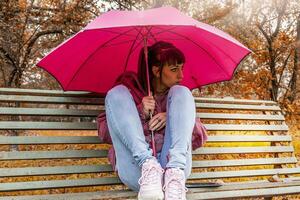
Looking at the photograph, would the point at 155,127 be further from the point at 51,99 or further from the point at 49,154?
the point at 51,99

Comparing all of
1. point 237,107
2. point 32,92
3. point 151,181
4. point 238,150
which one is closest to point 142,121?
point 151,181

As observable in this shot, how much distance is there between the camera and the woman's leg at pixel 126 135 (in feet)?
9.34

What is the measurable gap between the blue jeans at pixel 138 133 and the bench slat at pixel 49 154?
1.59 feet

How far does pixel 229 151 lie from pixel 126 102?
4.77 feet

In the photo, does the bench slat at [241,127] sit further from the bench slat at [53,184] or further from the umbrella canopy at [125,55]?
the bench slat at [53,184]

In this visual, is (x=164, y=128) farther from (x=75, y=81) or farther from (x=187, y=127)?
(x=75, y=81)

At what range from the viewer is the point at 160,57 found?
3.45 metres

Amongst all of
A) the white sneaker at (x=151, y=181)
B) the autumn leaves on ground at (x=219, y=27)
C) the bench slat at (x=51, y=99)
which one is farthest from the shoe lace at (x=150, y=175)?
the autumn leaves on ground at (x=219, y=27)

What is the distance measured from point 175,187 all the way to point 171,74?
1000 millimetres

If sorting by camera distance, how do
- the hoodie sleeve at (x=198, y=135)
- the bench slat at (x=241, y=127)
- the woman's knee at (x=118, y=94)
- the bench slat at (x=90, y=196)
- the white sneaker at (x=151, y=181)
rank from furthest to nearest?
the bench slat at (x=241, y=127) < the hoodie sleeve at (x=198, y=135) < the woman's knee at (x=118, y=94) < the bench slat at (x=90, y=196) < the white sneaker at (x=151, y=181)

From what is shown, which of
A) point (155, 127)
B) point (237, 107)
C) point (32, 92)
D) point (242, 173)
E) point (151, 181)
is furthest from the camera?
point (237, 107)

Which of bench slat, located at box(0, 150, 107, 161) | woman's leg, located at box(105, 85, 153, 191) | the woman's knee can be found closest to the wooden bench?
bench slat, located at box(0, 150, 107, 161)

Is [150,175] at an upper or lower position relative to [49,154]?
lower

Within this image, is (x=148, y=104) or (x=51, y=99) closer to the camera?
(x=148, y=104)
